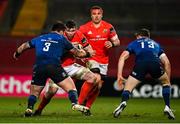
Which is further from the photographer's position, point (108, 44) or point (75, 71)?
point (108, 44)

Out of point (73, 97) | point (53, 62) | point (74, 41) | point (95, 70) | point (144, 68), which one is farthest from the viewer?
point (95, 70)

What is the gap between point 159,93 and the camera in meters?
19.2

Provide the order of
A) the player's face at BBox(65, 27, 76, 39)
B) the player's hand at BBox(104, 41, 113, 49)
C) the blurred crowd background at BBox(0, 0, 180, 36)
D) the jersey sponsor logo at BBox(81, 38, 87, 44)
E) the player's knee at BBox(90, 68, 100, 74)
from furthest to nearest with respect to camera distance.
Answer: the blurred crowd background at BBox(0, 0, 180, 36)
the player's hand at BBox(104, 41, 113, 49)
the player's knee at BBox(90, 68, 100, 74)
the jersey sponsor logo at BBox(81, 38, 87, 44)
the player's face at BBox(65, 27, 76, 39)

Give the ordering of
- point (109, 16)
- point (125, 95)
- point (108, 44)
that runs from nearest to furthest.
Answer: point (125, 95), point (108, 44), point (109, 16)

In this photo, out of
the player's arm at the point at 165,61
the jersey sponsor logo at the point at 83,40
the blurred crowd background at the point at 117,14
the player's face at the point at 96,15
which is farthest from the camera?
the blurred crowd background at the point at 117,14

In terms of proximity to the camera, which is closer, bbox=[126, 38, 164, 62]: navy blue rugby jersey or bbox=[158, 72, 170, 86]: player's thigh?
bbox=[126, 38, 164, 62]: navy blue rugby jersey

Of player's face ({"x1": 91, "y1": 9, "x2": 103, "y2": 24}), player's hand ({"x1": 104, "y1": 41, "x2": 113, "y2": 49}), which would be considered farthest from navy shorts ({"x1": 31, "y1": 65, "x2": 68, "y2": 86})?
player's face ({"x1": 91, "y1": 9, "x2": 103, "y2": 24})

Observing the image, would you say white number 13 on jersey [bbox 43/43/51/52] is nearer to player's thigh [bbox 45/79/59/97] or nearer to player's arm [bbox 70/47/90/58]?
player's arm [bbox 70/47/90/58]

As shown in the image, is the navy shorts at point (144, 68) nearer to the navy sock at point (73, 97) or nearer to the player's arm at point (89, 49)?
the player's arm at point (89, 49)

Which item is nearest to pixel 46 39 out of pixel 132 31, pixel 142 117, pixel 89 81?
pixel 89 81

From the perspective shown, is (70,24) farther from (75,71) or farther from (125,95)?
(125,95)

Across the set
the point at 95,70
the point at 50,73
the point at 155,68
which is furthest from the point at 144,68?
the point at 50,73

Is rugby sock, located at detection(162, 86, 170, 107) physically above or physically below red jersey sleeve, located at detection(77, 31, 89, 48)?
below

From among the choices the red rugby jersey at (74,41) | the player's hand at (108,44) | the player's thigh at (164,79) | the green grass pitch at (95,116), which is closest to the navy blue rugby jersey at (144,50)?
the player's thigh at (164,79)
